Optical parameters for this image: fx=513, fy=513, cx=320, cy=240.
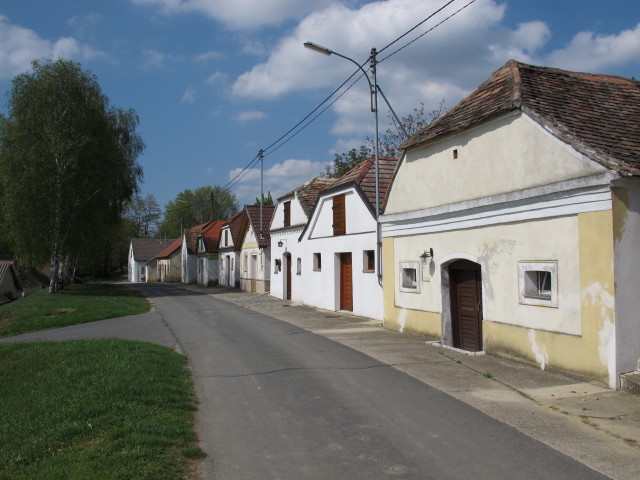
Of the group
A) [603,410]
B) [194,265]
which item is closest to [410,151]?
[603,410]

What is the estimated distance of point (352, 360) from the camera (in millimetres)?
10000

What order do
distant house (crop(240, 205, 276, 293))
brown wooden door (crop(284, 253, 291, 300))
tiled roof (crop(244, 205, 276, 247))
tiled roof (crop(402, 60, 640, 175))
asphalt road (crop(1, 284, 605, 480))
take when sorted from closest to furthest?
asphalt road (crop(1, 284, 605, 480)), tiled roof (crop(402, 60, 640, 175)), brown wooden door (crop(284, 253, 291, 300)), tiled roof (crop(244, 205, 276, 247)), distant house (crop(240, 205, 276, 293))

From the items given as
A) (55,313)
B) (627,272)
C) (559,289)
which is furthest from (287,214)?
(627,272)

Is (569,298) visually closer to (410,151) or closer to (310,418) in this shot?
(310,418)

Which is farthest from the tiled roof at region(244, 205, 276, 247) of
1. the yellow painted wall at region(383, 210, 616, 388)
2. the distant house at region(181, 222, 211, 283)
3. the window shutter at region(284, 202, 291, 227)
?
the yellow painted wall at region(383, 210, 616, 388)

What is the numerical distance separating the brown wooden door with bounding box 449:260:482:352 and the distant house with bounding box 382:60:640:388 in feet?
0.08

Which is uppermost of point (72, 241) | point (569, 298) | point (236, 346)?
point (72, 241)

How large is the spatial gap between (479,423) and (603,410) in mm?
1789

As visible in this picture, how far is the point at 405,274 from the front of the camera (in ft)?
45.0

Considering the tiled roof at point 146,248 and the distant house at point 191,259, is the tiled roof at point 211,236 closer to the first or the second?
the distant house at point 191,259

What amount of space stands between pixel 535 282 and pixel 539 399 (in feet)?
9.19

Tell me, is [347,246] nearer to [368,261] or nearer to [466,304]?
[368,261]

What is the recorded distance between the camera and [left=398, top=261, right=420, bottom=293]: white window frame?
1305 cm

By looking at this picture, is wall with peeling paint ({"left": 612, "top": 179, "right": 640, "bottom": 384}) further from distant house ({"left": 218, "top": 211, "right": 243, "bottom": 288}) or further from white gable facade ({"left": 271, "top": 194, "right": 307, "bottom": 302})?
distant house ({"left": 218, "top": 211, "right": 243, "bottom": 288})
